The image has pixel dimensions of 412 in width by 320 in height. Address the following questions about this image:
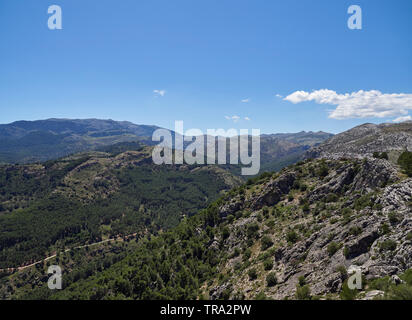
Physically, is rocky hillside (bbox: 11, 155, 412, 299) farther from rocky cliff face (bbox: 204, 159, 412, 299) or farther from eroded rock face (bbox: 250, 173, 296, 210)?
eroded rock face (bbox: 250, 173, 296, 210)

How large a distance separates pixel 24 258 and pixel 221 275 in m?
219

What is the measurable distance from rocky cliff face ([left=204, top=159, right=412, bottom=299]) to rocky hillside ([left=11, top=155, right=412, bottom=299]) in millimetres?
166

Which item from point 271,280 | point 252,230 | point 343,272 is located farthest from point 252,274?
point 343,272

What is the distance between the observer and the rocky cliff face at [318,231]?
27.5m

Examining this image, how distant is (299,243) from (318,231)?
4396 mm

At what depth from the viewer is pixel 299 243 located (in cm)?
4200

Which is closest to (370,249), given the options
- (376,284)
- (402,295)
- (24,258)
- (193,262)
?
(376,284)

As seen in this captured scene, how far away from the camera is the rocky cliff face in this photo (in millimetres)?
27453

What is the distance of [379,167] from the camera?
46031 mm

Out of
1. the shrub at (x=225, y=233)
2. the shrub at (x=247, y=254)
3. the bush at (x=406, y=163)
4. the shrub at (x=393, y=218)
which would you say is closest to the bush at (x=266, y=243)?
the shrub at (x=247, y=254)

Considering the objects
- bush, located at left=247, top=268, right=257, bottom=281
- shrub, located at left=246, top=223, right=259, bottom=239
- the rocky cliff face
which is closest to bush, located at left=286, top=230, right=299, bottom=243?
the rocky cliff face

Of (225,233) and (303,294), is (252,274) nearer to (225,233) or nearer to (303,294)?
(303,294)

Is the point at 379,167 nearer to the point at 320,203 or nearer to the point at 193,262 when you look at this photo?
the point at 320,203

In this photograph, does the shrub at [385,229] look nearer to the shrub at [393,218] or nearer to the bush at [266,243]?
the shrub at [393,218]
